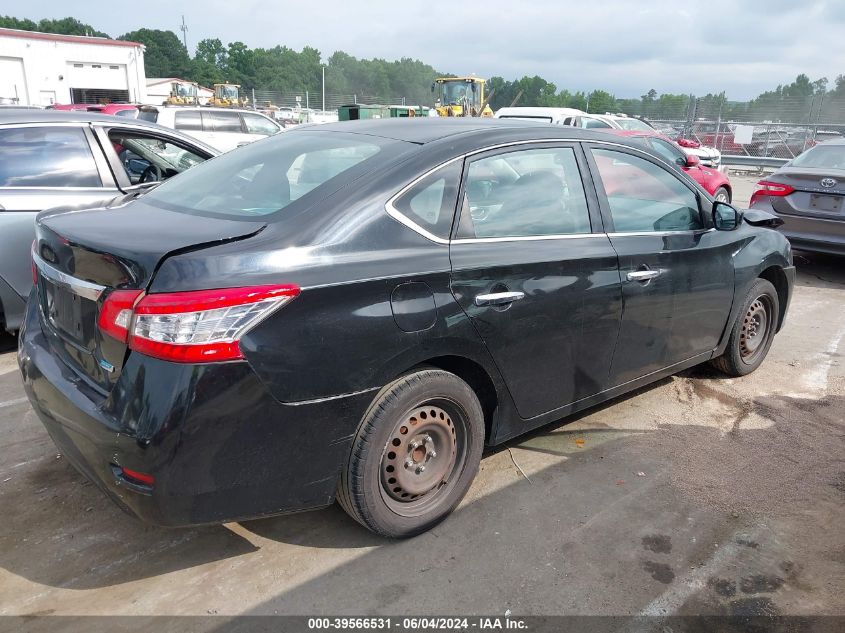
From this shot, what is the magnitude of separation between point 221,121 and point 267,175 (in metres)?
13.7

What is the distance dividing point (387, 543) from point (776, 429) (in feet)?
8.59

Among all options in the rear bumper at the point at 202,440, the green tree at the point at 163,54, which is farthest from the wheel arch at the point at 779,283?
the green tree at the point at 163,54

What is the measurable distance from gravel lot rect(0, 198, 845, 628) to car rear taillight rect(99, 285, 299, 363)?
102 cm

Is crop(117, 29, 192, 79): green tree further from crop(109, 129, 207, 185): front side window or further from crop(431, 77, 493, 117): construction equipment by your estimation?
crop(109, 129, 207, 185): front side window

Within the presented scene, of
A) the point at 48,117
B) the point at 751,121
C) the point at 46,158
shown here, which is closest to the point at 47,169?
the point at 46,158

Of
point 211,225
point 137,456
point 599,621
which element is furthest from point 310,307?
point 599,621

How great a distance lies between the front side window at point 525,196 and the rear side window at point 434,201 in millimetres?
68

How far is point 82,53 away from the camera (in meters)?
40.9

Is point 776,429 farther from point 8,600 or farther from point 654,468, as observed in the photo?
point 8,600

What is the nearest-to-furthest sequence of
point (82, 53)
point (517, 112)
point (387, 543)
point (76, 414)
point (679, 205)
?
1. point (76, 414)
2. point (387, 543)
3. point (679, 205)
4. point (517, 112)
5. point (82, 53)

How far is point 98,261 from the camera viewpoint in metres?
2.39

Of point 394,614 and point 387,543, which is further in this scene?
point 387,543

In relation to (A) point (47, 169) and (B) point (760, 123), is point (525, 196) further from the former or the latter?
(B) point (760, 123)

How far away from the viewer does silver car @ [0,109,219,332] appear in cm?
467
